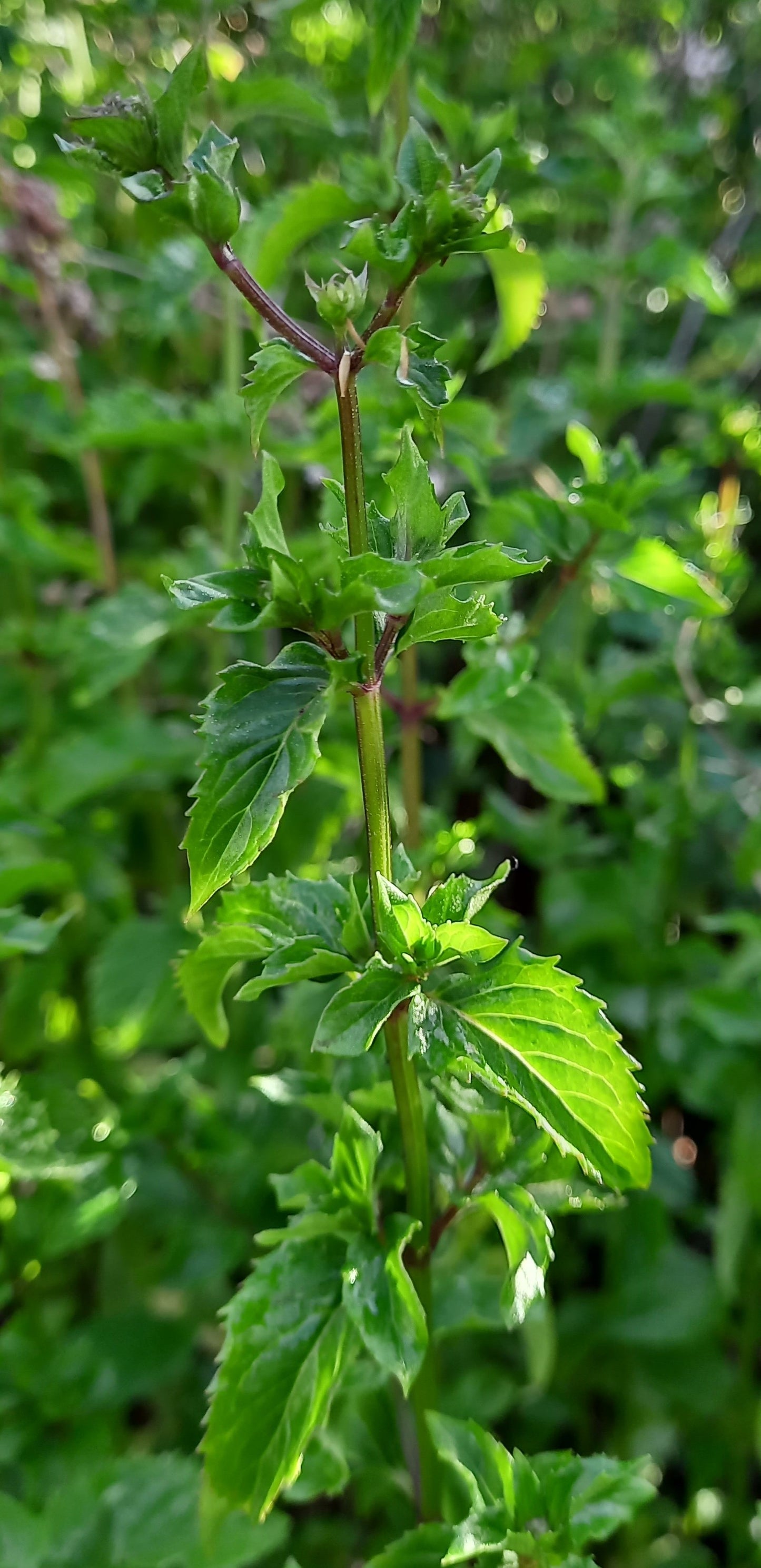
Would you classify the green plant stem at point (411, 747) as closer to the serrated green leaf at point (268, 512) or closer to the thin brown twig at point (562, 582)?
the thin brown twig at point (562, 582)

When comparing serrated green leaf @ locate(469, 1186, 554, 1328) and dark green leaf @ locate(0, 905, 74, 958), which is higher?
dark green leaf @ locate(0, 905, 74, 958)

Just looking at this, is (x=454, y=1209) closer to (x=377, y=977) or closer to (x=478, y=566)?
(x=377, y=977)

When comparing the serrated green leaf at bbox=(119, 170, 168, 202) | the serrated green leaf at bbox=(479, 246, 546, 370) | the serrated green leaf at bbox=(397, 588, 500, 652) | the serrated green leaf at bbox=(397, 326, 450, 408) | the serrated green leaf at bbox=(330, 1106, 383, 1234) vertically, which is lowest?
the serrated green leaf at bbox=(330, 1106, 383, 1234)

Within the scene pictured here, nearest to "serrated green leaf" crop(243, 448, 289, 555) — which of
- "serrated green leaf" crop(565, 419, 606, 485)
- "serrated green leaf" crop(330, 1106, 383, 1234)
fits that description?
"serrated green leaf" crop(330, 1106, 383, 1234)

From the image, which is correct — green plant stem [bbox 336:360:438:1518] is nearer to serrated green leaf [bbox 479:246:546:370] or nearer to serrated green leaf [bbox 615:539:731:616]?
serrated green leaf [bbox 615:539:731:616]

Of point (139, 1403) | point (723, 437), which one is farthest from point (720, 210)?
point (139, 1403)

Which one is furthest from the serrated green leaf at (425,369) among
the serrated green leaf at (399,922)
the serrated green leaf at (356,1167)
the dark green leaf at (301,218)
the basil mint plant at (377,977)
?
the dark green leaf at (301,218)

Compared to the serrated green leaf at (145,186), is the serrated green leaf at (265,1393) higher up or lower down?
lower down

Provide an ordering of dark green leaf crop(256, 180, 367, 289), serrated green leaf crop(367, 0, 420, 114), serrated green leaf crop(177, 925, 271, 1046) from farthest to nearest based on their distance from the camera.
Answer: dark green leaf crop(256, 180, 367, 289) < serrated green leaf crop(367, 0, 420, 114) < serrated green leaf crop(177, 925, 271, 1046)

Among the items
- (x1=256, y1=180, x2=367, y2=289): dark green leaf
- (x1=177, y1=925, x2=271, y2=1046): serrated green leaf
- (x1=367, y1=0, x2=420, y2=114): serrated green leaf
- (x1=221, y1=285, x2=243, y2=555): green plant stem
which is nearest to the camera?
(x1=177, y1=925, x2=271, y2=1046): serrated green leaf

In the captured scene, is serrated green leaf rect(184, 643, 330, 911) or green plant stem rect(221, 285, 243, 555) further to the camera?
green plant stem rect(221, 285, 243, 555)
